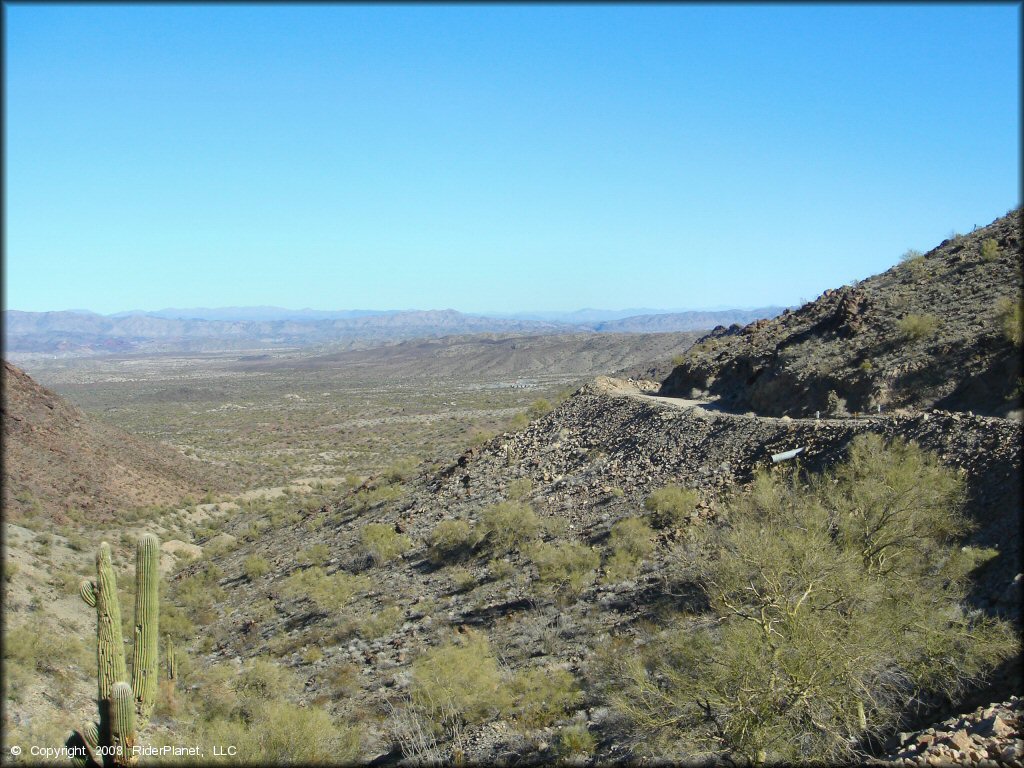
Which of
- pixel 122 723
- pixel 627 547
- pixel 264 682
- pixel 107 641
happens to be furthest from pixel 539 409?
Answer: pixel 122 723

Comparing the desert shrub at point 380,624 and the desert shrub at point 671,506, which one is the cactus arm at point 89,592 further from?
the desert shrub at point 671,506

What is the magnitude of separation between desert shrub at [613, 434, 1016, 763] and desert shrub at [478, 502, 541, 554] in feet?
27.1

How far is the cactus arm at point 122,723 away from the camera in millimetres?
8430

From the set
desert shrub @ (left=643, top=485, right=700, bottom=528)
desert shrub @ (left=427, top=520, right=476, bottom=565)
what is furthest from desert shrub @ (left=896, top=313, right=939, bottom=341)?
desert shrub @ (left=427, top=520, right=476, bottom=565)

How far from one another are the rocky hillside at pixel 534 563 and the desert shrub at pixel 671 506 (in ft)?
1.13

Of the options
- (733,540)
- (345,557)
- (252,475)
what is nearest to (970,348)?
(733,540)

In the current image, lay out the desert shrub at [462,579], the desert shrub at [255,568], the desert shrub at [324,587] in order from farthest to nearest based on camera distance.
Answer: the desert shrub at [255,568]
the desert shrub at [324,587]
the desert shrub at [462,579]

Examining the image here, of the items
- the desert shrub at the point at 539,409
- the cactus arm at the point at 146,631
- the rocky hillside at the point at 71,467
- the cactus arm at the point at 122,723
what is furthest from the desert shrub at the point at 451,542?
the rocky hillside at the point at 71,467

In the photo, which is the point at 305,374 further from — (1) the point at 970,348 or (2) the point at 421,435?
(1) the point at 970,348

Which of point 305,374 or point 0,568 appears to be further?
point 305,374

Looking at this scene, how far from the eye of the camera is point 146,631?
1011cm

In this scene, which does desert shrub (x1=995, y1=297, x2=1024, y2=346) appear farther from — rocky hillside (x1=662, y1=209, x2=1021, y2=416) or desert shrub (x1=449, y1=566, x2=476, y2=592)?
desert shrub (x1=449, y1=566, x2=476, y2=592)

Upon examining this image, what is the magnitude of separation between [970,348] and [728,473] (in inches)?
324

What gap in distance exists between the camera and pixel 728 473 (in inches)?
805
